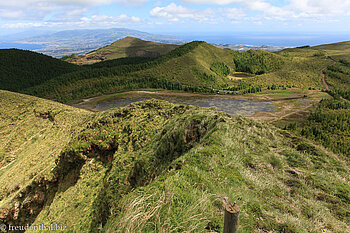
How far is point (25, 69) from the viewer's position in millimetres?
74375

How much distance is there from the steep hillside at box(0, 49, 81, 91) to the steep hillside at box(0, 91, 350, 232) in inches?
2486

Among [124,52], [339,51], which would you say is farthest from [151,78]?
[339,51]

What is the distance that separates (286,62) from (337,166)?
84840 mm

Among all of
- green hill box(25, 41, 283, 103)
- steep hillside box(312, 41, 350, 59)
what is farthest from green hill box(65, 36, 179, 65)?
steep hillside box(312, 41, 350, 59)

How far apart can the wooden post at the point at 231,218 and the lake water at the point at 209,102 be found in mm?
34796

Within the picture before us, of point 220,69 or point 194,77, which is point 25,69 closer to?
point 194,77

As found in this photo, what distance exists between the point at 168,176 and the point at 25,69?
9933 cm

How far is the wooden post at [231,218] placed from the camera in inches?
84.2

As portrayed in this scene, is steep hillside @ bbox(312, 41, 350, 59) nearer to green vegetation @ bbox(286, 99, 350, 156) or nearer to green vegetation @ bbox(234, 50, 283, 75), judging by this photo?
green vegetation @ bbox(234, 50, 283, 75)

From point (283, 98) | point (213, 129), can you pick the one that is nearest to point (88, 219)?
point (213, 129)

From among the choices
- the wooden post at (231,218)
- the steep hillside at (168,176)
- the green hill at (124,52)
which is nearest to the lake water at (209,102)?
the steep hillside at (168,176)

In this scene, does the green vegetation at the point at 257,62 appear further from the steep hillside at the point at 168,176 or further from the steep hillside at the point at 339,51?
the steep hillside at the point at 168,176

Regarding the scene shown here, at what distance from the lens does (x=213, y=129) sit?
8.38 meters

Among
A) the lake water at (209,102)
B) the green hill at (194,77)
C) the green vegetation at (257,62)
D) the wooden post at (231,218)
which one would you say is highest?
the green vegetation at (257,62)
